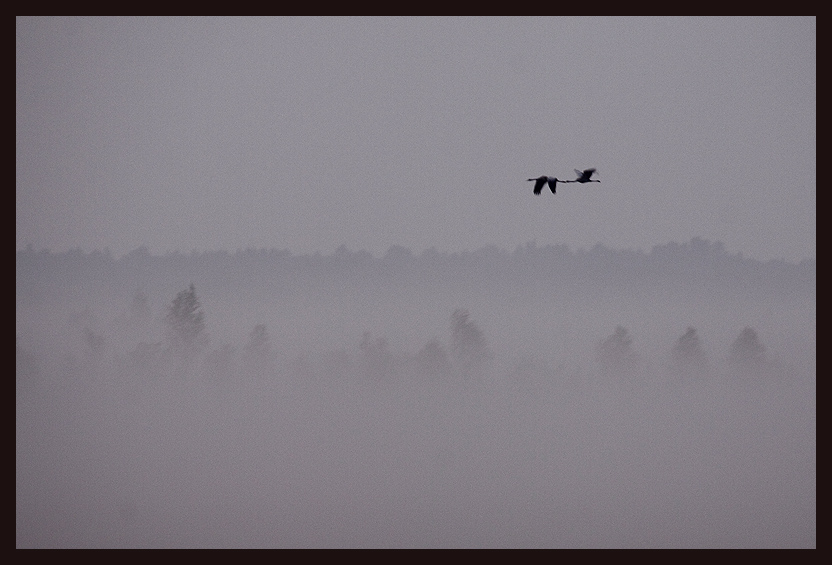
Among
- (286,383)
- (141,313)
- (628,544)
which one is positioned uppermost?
(141,313)

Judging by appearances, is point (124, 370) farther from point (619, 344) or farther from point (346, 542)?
point (619, 344)

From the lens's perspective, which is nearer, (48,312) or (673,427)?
(673,427)

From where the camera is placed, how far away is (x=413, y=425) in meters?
51.1

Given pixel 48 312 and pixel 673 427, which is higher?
pixel 48 312

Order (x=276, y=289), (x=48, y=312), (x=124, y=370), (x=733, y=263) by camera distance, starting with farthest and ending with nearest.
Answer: (x=733, y=263) < (x=276, y=289) < (x=48, y=312) < (x=124, y=370)

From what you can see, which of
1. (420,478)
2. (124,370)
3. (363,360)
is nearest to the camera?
(420,478)

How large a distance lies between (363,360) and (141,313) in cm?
1940

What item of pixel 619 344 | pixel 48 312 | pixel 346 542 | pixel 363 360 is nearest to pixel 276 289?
pixel 48 312

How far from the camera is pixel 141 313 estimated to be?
6862 cm

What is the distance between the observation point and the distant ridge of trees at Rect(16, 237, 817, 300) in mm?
103812

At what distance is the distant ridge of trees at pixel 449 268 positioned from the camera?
10381 cm

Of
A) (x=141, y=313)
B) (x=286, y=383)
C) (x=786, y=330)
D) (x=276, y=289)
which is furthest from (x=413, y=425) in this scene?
(x=276, y=289)

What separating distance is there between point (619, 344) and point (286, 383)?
25.8m

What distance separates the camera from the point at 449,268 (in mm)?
124062
